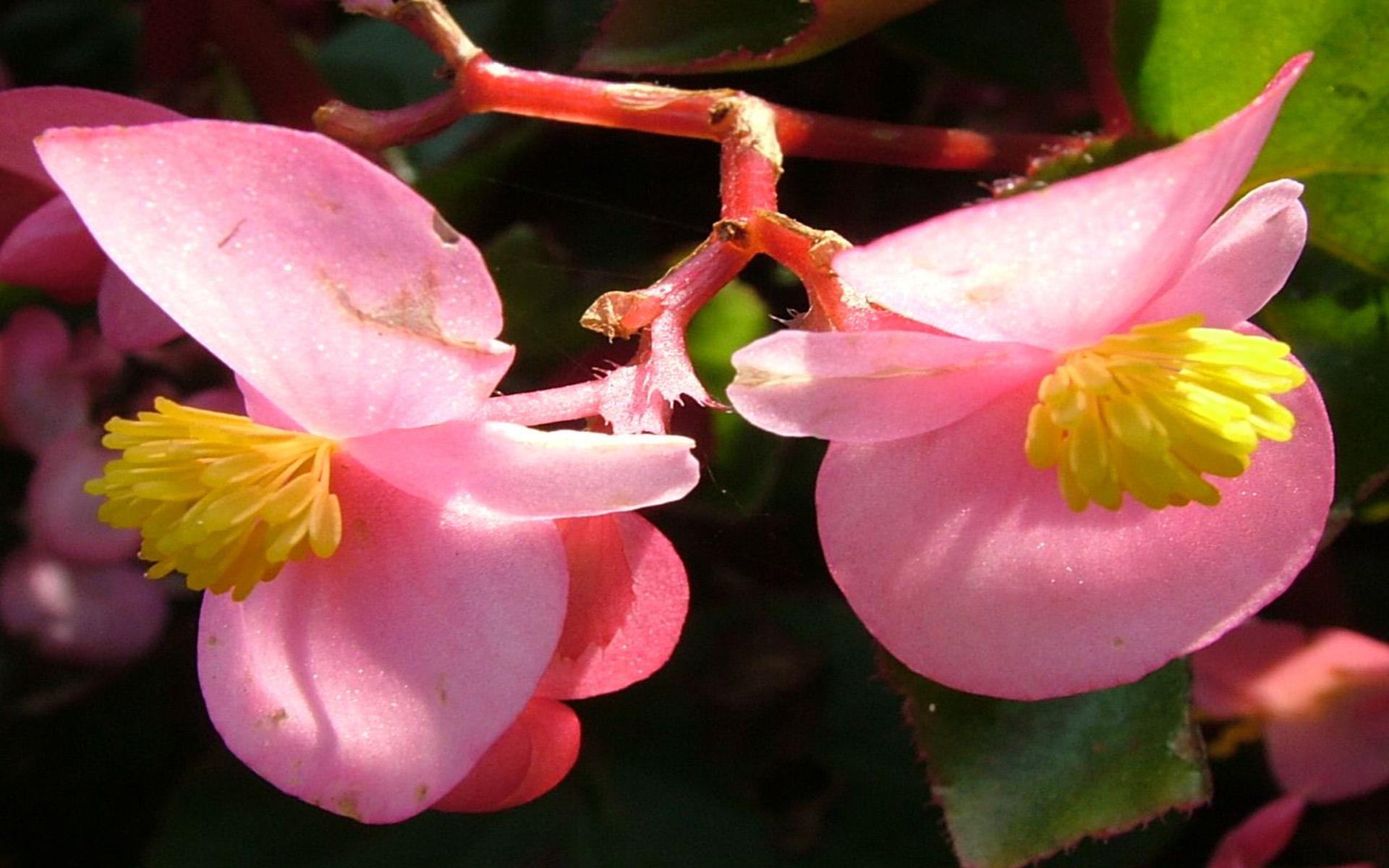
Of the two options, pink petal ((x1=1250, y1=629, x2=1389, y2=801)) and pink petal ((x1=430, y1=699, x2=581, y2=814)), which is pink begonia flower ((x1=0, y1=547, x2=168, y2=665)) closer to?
pink petal ((x1=430, y1=699, x2=581, y2=814))

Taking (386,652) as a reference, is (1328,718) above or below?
below

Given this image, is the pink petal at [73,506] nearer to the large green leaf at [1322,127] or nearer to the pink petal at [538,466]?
the pink petal at [538,466]

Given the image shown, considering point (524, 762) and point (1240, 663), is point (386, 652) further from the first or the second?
point (1240, 663)

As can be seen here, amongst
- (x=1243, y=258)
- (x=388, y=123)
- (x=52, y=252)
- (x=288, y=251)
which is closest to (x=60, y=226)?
(x=52, y=252)

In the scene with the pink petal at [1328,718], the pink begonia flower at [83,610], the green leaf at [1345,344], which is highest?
the green leaf at [1345,344]

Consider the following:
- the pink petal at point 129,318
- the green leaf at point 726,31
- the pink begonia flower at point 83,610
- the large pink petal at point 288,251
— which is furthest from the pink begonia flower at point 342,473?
the pink begonia flower at point 83,610

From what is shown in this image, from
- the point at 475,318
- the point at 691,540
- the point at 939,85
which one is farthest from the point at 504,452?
the point at 939,85

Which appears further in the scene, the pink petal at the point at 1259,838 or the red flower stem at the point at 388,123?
the pink petal at the point at 1259,838
